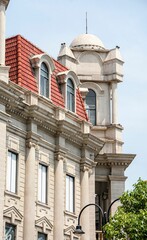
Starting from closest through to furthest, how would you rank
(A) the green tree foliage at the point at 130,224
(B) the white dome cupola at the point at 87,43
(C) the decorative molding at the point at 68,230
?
(A) the green tree foliage at the point at 130,224
(C) the decorative molding at the point at 68,230
(B) the white dome cupola at the point at 87,43

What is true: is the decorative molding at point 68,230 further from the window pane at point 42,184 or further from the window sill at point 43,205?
A: the window pane at point 42,184

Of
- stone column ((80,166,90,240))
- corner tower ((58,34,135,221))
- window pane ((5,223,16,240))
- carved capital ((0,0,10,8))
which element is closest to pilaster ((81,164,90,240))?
stone column ((80,166,90,240))

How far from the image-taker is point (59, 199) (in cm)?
4000

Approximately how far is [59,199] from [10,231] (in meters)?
4.49

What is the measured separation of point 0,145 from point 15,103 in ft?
8.26

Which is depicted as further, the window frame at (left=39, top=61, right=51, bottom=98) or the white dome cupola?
the white dome cupola

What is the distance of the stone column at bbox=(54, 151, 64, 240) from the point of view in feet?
130

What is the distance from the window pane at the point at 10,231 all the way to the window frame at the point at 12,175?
174cm

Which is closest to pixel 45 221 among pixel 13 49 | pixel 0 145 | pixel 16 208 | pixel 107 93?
pixel 16 208

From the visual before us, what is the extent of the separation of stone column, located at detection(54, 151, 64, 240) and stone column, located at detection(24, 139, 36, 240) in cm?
231

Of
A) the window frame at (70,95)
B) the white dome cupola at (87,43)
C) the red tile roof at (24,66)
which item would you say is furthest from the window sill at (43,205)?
the white dome cupola at (87,43)

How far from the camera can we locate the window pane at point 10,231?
36031 millimetres

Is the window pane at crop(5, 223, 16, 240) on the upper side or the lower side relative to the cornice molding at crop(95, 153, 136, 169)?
lower

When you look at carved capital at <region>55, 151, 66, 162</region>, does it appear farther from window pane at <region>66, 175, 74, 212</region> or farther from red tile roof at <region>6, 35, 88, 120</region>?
red tile roof at <region>6, 35, 88, 120</region>
